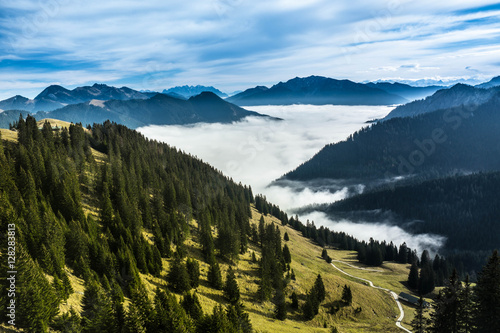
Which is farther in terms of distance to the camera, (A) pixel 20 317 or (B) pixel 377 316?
(B) pixel 377 316

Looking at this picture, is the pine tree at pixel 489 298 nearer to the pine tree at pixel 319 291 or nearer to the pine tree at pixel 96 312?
the pine tree at pixel 319 291

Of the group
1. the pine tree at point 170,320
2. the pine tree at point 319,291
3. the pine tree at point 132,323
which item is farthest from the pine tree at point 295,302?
the pine tree at point 132,323

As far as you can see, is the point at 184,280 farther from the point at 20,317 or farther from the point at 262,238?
the point at 262,238

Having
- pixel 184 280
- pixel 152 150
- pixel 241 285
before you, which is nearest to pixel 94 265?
pixel 184 280

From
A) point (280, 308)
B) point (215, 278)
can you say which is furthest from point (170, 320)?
point (280, 308)

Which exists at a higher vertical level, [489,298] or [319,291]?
[489,298]

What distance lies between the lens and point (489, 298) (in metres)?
37.0

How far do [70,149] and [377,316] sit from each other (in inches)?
Answer: 5146

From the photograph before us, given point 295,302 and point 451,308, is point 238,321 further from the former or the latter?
point 451,308

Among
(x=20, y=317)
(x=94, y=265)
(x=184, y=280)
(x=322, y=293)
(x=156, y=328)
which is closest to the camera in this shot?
(x=20, y=317)

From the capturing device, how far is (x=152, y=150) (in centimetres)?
16300

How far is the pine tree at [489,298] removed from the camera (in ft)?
118

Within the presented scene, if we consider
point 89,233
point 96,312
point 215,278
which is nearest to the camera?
point 96,312

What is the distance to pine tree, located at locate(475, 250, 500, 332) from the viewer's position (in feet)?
118
